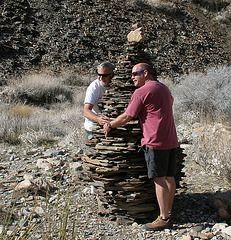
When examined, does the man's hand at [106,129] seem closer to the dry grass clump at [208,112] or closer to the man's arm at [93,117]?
the man's arm at [93,117]

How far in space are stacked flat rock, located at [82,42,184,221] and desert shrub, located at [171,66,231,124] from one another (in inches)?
190

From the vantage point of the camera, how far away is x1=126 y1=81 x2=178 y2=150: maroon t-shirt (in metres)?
2.98

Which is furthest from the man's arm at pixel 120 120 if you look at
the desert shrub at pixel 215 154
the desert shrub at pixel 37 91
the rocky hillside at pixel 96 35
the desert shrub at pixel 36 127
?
the rocky hillside at pixel 96 35

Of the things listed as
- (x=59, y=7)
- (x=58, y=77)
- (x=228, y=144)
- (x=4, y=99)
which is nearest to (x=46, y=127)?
(x=4, y=99)

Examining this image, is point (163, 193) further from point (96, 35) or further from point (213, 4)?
point (213, 4)

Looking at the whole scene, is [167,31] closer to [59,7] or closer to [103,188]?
[59,7]

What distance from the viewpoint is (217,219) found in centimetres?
348

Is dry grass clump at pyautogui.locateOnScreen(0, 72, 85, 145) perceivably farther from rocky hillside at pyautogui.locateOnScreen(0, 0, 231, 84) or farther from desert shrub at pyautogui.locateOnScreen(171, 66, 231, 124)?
rocky hillside at pyautogui.locateOnScreen(0, 0, 231, 84)

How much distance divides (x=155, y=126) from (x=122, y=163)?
1.85 feet

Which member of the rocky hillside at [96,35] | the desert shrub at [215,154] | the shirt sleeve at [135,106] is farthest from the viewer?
the rocky hillside at [96,35]

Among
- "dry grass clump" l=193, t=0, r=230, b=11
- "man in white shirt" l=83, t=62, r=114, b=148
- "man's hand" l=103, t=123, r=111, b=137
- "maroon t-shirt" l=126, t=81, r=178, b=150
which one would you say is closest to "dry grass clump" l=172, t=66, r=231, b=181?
"maroon t-shirt" l=126, t=81, r=178, b=150

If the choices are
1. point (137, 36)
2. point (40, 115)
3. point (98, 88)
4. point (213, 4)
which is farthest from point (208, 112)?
point (213, 4)

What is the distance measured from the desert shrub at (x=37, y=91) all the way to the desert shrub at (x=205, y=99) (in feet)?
17.0

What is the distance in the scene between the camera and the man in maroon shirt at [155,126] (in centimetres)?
299
